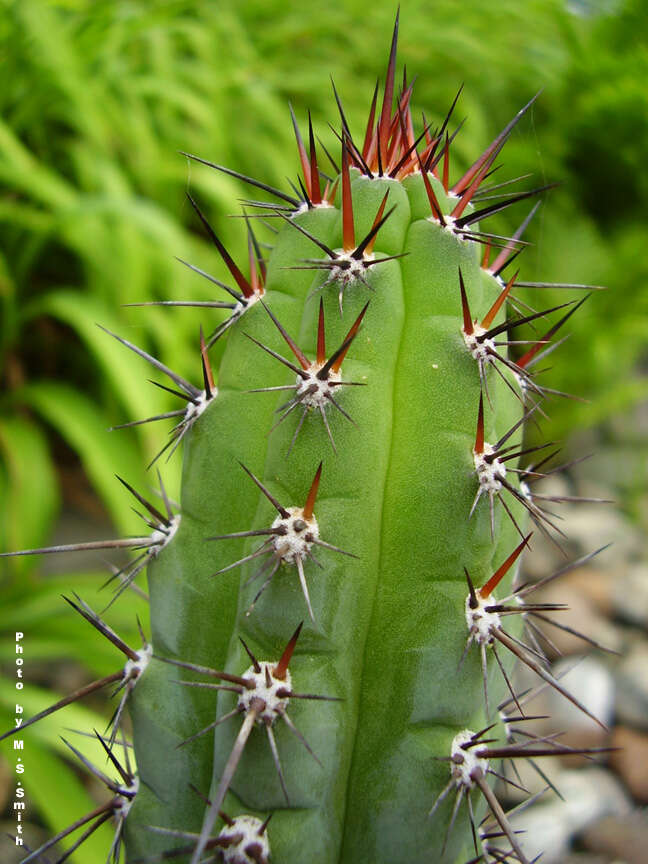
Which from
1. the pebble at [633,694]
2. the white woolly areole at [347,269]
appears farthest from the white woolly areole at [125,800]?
the pebble at [633,694]

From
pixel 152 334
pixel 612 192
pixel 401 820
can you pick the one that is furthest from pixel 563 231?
pixel 401 820

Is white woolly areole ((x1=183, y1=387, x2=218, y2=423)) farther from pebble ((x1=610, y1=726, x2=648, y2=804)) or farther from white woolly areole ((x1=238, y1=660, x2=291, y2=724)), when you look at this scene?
pebble ((x1=610, y1=726, x2=648, y2=804))

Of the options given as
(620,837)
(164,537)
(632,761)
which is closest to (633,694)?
(632,761)

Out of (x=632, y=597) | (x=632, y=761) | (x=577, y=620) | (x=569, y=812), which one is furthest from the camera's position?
(x=632, y=597)

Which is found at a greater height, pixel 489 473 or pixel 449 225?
pixel 449 225

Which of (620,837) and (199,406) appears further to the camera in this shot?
(620,837)

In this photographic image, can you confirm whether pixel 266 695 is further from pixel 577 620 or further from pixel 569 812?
pixel 577 620

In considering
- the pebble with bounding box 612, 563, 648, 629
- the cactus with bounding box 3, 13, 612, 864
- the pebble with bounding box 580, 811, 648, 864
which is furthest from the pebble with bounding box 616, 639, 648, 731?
the cactus with bounding box 3, 13, 612, 864
